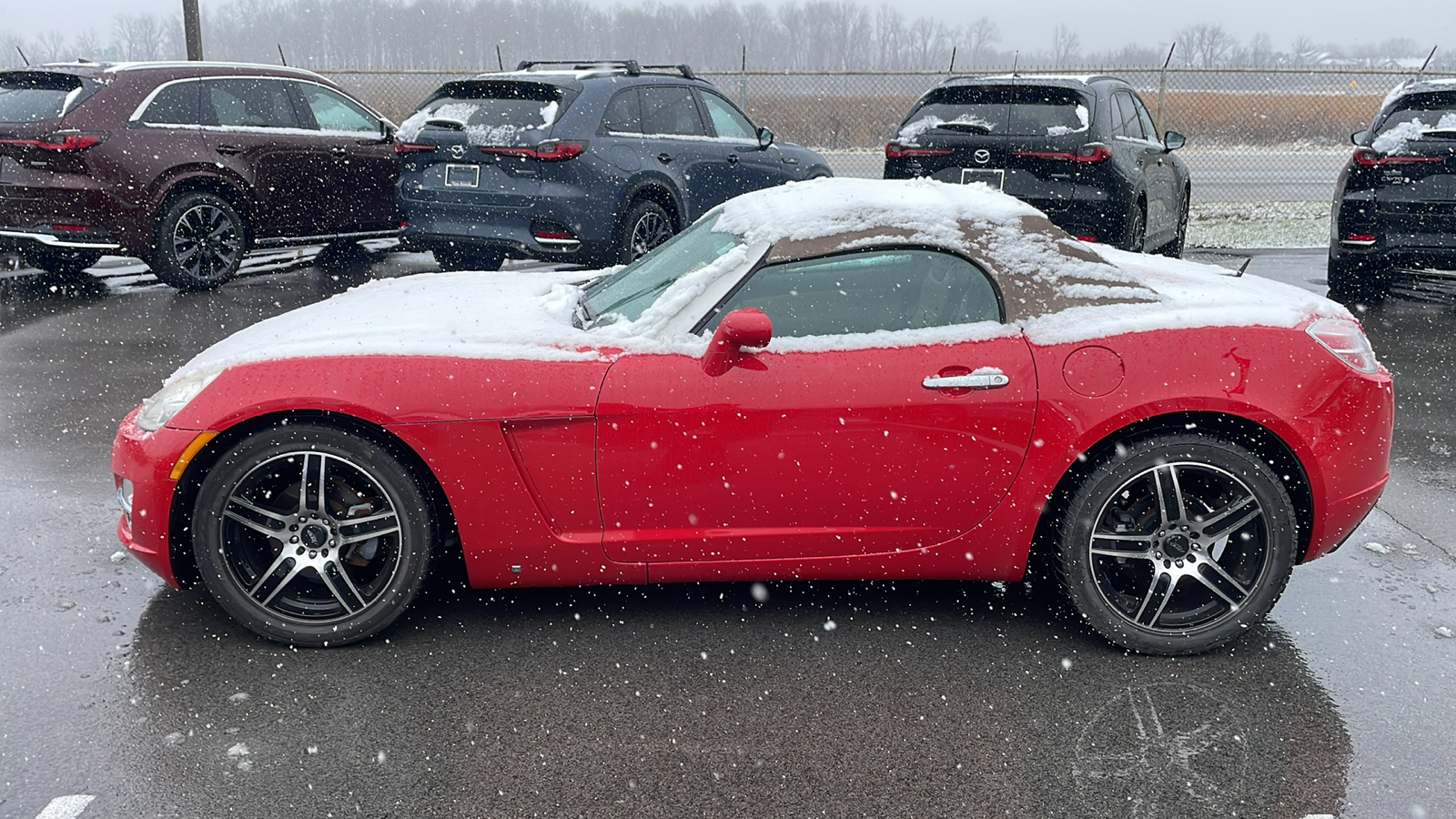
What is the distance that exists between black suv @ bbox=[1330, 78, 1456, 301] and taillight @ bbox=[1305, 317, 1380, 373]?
5.62m

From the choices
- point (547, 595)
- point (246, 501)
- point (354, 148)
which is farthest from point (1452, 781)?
point (354, 148)

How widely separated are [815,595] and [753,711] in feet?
2.78

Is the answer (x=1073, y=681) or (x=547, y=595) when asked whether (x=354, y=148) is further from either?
(x=1073, y=681)

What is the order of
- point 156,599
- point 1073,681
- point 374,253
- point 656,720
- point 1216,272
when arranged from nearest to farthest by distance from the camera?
1. point 656,720
2. point 1073,681
3. point 156,599
4. point 1216,272
5. point 374,253

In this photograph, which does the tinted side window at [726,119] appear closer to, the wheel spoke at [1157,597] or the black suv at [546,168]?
the black suv at [546,168]

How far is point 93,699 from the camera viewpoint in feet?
Answer: 11.0

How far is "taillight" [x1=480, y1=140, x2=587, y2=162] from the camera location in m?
9.17

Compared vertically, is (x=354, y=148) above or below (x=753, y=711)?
above

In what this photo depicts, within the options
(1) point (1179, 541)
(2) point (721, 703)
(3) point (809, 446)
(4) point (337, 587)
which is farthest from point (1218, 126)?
(4) point (337, 587)

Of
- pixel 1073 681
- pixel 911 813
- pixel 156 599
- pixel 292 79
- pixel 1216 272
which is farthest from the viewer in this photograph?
pixel 292 79

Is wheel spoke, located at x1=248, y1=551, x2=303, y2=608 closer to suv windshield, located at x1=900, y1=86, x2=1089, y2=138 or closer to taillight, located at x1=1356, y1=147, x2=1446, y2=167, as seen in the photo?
suv windshield, located at x1=900, y1=86, x2=1089, y2=138

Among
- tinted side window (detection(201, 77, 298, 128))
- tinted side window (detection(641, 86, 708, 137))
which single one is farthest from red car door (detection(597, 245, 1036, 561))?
tinted side window (detection(201, 77, 298, 128))

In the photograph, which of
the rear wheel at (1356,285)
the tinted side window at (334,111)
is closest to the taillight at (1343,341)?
the rear wheel at (1356,285)

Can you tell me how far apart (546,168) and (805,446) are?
20.3 ft
